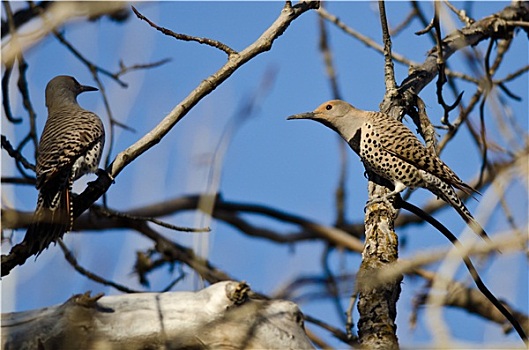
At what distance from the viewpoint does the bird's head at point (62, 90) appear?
6.87 meters

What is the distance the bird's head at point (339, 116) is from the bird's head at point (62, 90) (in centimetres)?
188

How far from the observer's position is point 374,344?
131 inches

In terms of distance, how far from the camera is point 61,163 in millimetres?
5160

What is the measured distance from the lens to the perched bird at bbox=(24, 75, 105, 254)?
4.47 meters

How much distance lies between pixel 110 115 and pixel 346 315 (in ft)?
6.97

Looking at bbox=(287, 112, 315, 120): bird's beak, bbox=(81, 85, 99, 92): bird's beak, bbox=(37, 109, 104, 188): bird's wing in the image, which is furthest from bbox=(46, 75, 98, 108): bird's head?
bbox=(287, 112, 315, 120): bird's beak

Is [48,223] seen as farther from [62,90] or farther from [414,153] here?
[62,90]

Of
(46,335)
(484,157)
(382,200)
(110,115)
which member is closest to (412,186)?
(484,157)

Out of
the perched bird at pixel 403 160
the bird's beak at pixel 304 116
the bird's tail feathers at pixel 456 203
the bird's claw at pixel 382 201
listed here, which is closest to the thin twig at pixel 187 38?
the bird's claw at pixel 382 201

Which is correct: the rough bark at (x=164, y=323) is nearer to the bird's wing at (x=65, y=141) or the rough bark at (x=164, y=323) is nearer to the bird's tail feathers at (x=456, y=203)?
the bird's wing at (x=65, y=141)

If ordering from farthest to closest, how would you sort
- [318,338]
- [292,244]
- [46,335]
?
[292,244] < [318,338] < [46,335]

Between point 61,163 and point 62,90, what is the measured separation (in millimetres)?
1953

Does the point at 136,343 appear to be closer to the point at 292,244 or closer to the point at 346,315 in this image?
the point at 346,315

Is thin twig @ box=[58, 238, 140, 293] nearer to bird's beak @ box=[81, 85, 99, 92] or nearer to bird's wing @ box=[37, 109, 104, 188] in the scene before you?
bird's wing @ box=[37, 109, 104, 188]
